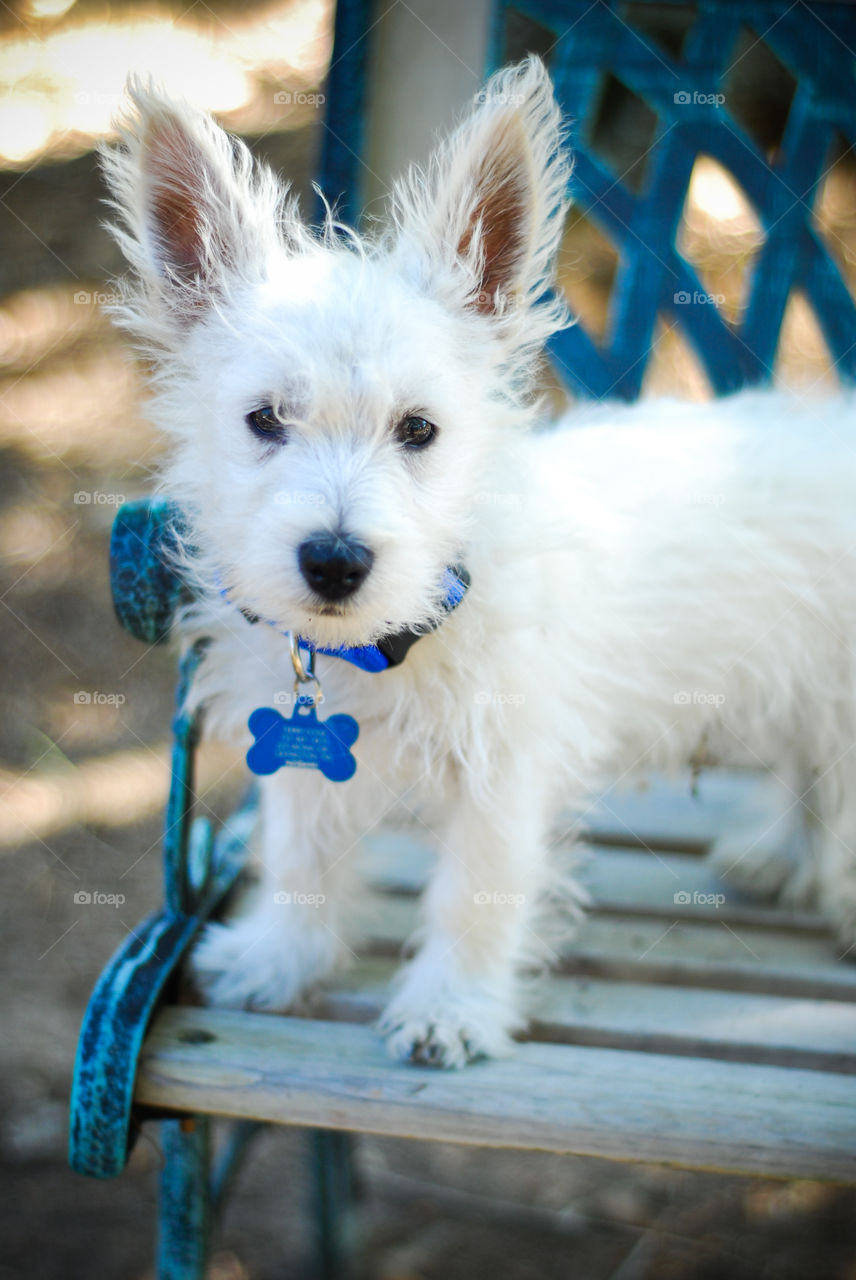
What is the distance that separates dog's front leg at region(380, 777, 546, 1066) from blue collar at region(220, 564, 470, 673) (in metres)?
0.32

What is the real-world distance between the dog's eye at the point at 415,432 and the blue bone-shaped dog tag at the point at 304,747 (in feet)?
1.47

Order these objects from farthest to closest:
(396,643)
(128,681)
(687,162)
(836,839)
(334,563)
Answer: (128,681) < (687,162) < (836,839) < (396,643) < (334,563)

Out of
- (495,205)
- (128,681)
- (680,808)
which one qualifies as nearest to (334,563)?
(495,205)

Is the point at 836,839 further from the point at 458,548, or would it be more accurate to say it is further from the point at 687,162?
the point at 687,162

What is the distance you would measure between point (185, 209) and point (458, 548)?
0.71 meters

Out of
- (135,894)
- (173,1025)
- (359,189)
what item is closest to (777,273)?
(359,189)

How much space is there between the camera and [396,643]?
1.50 m

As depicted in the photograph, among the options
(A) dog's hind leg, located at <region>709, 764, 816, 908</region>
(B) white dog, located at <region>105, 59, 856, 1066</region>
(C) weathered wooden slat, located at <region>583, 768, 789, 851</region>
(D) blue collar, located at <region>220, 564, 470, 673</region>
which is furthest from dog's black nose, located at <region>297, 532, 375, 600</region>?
(A) dog's hind leg, located at <region>709, 764, 816, 908</region>

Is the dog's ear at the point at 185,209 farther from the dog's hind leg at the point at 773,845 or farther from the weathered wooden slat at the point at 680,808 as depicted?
the dog's hind leg at the point at 773,845

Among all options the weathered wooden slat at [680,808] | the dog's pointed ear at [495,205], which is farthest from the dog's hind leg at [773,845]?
the dog's pointed ear at [495,205]

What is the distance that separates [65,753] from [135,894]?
2.27ft

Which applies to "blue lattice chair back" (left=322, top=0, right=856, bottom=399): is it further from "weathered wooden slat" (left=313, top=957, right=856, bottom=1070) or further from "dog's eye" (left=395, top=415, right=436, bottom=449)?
"weathered wooden slat" (left=313, top=957, right=856, bottom=1070)

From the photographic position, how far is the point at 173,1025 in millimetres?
1535

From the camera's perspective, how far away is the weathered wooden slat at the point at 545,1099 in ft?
4.37
